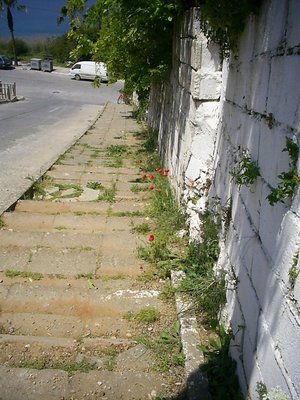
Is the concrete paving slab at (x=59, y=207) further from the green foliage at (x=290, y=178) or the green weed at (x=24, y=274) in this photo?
the green foliage at (x=290, y=178)

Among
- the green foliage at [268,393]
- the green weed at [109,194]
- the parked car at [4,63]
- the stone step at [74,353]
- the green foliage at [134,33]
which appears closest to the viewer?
the green foliage at [268,393]

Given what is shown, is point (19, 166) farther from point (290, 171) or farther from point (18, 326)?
point (290, 171)

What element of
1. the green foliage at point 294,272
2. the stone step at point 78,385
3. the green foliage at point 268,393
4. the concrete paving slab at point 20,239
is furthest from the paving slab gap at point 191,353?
the concrete paving slab at point 20,239

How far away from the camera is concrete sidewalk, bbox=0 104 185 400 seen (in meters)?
2.29

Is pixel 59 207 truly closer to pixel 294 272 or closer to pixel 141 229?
pixel 141 229

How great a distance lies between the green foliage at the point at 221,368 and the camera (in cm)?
216

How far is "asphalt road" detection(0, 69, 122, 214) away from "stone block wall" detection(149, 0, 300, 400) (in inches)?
117

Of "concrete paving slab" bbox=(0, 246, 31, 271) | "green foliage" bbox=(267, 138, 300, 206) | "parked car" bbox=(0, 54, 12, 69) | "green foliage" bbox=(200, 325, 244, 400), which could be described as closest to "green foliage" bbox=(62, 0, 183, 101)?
"concrete paving slab" bbox=(0, 246, 31, 271)

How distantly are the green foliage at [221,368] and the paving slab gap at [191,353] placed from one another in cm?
4

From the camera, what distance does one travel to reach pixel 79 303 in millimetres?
3098

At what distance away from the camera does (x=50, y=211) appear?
15.9ft

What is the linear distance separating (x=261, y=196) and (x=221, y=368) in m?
1.08

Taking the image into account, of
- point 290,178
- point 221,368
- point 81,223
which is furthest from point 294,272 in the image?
point 81,223

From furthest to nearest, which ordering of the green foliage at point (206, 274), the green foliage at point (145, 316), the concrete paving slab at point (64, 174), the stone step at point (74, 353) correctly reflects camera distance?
the concrete paving slab at point (64, 174) → the green foliage at point (145, 316) → the green foliage at point (206, 274) → the stone step at point (74, 353)
